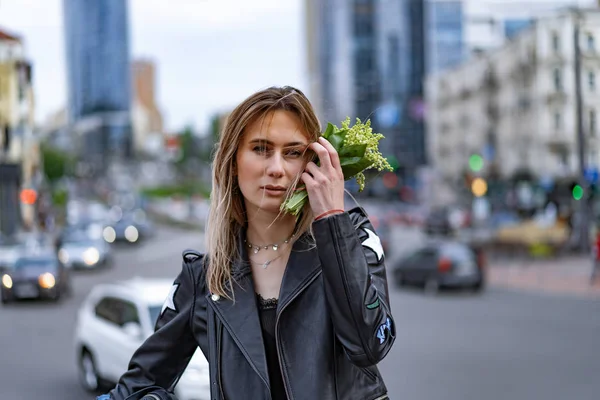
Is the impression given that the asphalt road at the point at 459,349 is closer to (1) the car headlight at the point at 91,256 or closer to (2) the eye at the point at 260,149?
(2) the eye at the point at 260,149

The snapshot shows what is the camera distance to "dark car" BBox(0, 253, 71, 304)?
20469mm

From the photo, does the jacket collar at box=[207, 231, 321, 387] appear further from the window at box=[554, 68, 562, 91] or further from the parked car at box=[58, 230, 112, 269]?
the parked car at box=[58, 230, 112, 269]

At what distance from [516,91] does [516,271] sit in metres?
9.87

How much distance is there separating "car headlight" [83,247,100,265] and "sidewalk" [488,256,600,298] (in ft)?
44.3

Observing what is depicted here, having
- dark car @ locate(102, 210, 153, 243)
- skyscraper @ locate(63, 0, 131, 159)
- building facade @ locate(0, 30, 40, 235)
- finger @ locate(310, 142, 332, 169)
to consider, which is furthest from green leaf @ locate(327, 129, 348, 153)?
skyscraper @ locate(63, 0, 131, 159)

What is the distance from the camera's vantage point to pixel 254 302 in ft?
7.79

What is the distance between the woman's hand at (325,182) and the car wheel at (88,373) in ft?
28.1

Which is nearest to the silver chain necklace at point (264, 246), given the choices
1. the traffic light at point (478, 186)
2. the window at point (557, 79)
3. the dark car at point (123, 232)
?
the window at point (557, 79)

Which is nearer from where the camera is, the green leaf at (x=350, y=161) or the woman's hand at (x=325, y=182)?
the woman's hand at (x=325, y=182)

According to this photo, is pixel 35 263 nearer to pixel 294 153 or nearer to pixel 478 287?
pixel 478 287

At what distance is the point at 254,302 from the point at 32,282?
63.2ft

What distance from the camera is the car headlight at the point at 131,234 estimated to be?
147 ft

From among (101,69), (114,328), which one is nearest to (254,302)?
(114,328)

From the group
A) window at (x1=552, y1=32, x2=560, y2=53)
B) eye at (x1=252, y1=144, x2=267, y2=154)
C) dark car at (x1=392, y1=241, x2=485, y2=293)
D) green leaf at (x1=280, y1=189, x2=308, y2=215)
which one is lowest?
dark car at (x1=392, y1=241, x2=485, y2=293)
